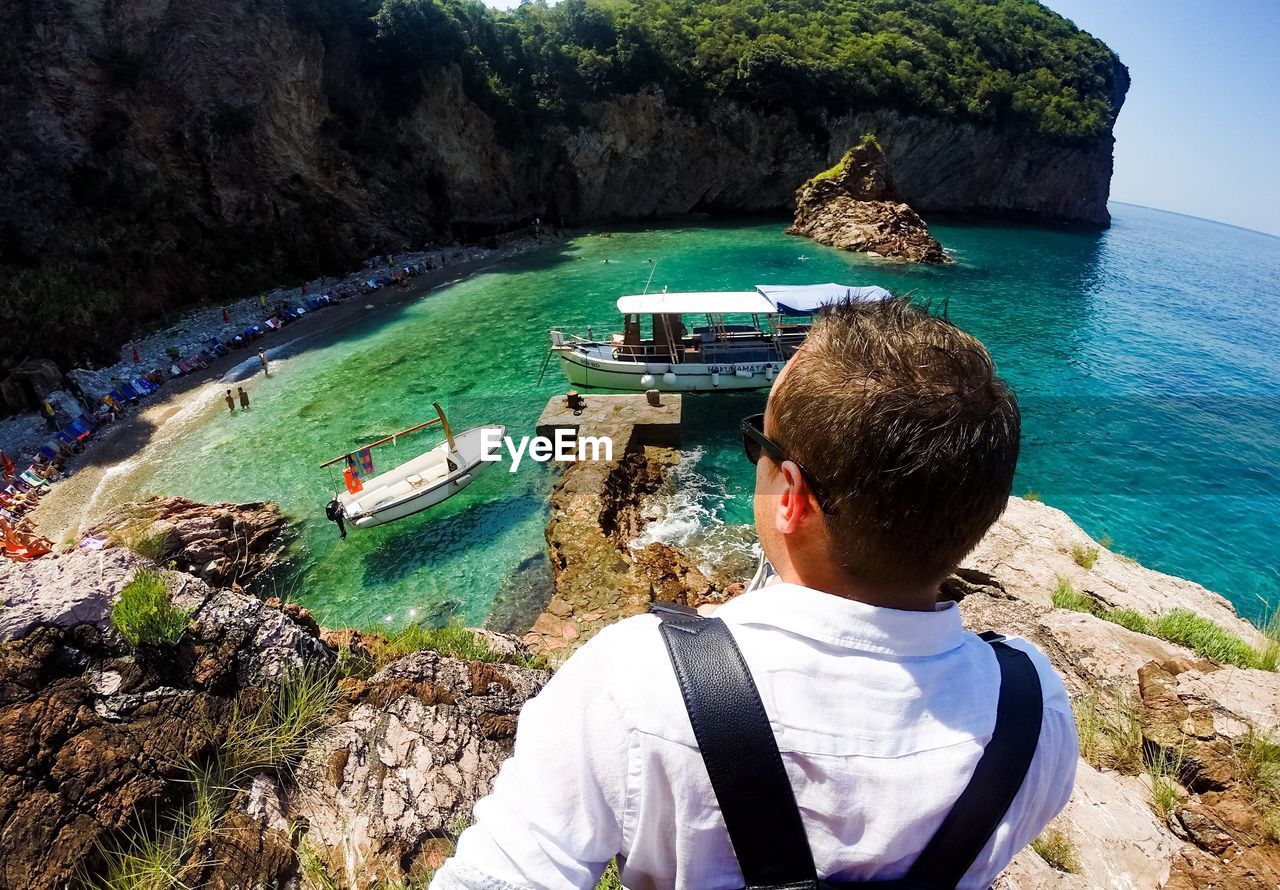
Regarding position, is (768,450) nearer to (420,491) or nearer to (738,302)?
(420,491)

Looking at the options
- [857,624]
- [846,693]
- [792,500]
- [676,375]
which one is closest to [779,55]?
[676,375]


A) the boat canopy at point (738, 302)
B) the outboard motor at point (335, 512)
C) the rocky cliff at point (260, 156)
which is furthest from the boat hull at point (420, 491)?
the rocky cliff at point (260, 156)

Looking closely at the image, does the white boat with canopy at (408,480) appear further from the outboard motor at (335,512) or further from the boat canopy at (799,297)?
the boat canopy at (799,297)

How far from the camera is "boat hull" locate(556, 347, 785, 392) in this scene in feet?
58.7

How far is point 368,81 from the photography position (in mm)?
34688

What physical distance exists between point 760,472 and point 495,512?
12.6 m

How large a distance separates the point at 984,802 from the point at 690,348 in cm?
1794

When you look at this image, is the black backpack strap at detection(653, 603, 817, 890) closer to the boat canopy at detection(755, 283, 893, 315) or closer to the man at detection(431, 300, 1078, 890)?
the man at detection(431, 300, 1078, 890)

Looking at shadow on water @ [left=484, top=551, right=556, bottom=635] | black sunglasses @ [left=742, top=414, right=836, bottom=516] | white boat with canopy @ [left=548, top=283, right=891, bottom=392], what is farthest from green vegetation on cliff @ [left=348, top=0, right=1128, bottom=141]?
black sunglasses @ [left=742, top=414, right=836, bottom=516]

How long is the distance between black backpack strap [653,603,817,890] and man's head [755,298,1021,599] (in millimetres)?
415

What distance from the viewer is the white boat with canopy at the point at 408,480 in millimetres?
12422

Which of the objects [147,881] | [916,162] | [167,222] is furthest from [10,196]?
[916,162]

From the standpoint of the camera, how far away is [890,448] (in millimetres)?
1237

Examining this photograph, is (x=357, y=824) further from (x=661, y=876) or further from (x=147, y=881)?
(x=661, y=876)
